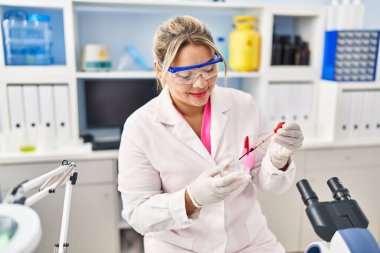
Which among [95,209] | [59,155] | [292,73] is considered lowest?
[95,209]

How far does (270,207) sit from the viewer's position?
2049 mm

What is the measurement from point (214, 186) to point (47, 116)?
1.23 meters

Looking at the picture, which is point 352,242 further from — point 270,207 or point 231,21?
point 231,21

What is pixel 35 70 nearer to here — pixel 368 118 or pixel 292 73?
pixel 292 73

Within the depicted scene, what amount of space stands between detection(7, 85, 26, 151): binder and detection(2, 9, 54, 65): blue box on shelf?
6.4 inches

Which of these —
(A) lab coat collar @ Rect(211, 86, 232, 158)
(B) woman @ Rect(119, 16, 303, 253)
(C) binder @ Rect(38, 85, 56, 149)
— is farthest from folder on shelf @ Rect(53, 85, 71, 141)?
(A) lab coat collar @ Rect(211, 86, 232, 158)

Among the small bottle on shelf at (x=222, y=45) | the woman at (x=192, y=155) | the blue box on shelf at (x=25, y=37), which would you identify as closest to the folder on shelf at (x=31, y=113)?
the blue box on shelf at (x=25, y=37)

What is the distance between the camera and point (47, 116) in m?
1.83

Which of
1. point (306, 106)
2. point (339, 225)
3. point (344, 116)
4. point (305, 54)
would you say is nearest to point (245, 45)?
point (305, 54)

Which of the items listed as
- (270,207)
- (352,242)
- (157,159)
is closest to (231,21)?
(270,207)

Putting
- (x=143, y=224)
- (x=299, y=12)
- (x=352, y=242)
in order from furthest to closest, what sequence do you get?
(x=299, y=12) < (x=143, y=224) < (x=352, y=242)

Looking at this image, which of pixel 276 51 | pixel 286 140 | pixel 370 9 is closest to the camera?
pixel 286 140

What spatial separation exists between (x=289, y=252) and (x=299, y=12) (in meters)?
1.45

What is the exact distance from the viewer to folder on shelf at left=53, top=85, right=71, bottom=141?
1.83m
